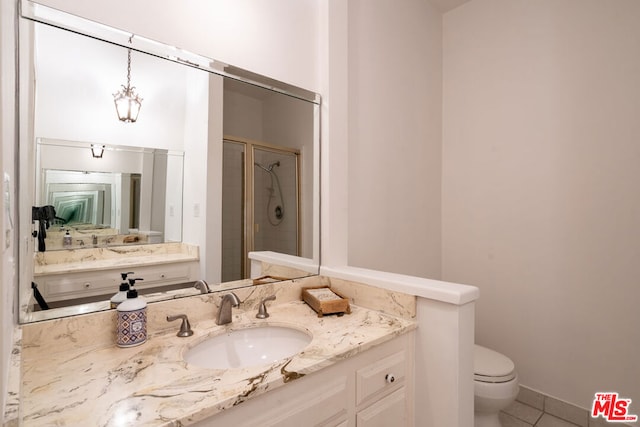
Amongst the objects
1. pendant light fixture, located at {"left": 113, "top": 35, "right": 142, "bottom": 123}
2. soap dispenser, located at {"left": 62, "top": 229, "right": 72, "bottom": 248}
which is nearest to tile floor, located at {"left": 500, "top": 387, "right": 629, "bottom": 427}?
soap dispenser, located at {"left": 62, "top": 229, "right": 72, "bottom": 248}

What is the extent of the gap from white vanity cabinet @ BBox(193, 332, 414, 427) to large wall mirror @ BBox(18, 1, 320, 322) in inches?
22.9

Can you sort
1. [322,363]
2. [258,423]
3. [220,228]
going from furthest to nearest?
[220,228], [322,363], [258,423]

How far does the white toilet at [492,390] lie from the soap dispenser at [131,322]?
4.81 ft

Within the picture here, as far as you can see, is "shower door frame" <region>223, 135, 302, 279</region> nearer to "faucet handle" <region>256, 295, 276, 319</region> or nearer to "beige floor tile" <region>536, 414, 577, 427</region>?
"faucet handle" <region>256, 295, 276, 319</region>

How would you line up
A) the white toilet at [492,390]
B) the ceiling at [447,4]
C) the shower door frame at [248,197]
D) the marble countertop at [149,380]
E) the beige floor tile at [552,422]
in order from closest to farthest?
the marble countertop at [149,380] → the shower door frame at [248,197] → the white toilet at [492,390] → the beige floor tile at [552,422] → the ceiling at [447,4]

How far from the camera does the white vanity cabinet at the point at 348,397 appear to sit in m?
0.80

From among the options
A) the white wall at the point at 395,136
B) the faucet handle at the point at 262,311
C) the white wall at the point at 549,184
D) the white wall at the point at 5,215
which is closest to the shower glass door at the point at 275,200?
the faucet handle at the point at 262,311

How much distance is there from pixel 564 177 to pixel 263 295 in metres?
1.88

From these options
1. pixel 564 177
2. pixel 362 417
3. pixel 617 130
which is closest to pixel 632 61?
pixel 617 130

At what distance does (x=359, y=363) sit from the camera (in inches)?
41.3

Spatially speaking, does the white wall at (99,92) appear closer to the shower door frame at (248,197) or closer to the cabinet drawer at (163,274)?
the shower door frame at (248,197)

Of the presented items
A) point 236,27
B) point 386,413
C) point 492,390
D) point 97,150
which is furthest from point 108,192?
point 492,390

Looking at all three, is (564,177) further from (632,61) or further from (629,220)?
(632,61)

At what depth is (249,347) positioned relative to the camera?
3.88ft
